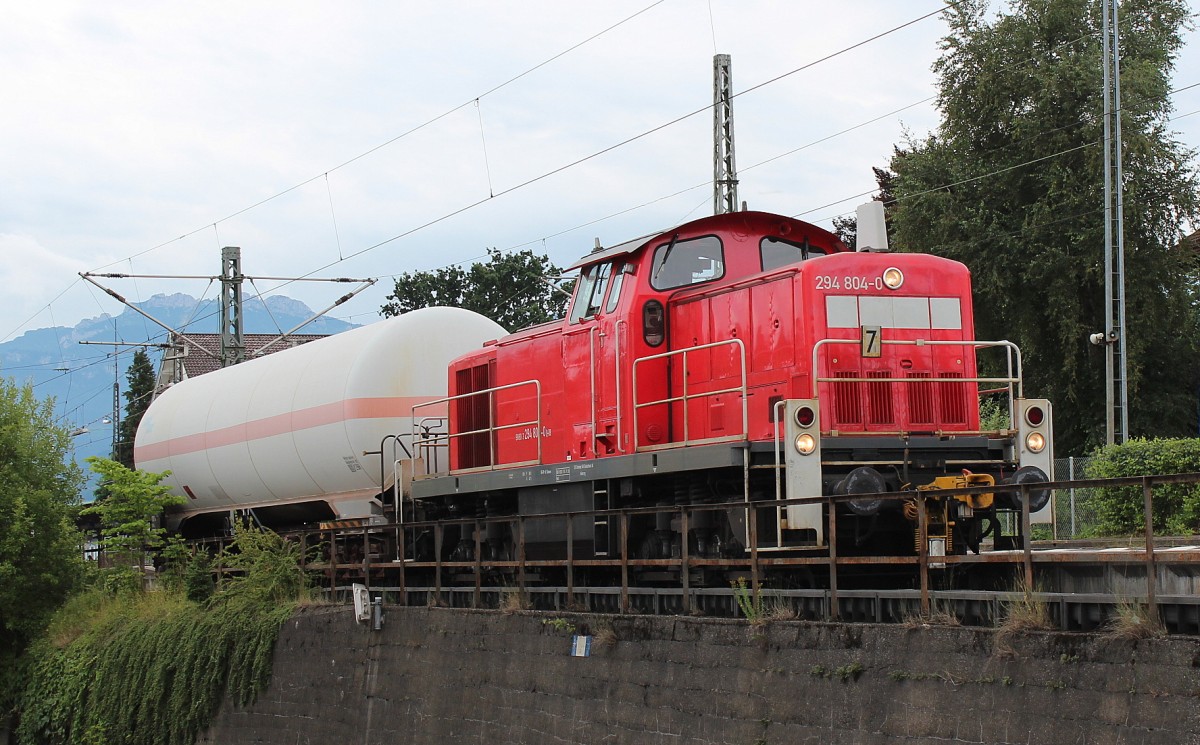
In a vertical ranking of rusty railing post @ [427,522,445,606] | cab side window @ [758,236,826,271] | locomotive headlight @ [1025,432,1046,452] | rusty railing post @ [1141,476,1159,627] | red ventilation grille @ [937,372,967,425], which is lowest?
rusty railing post @ [427,522,445,606]

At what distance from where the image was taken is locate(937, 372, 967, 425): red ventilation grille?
1277cm

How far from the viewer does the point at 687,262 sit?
13.9 m

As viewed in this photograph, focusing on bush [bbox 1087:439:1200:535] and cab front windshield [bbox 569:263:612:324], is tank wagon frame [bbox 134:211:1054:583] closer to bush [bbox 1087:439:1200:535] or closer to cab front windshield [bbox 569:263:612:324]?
cab front windshield [bbox 569:263:612:324]

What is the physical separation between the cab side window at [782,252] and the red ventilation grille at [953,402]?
209 centimetres

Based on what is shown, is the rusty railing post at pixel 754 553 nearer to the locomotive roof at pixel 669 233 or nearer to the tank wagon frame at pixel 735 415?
the tank wagon frame at pixel 735 415

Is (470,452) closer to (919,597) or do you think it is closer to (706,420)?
(706,420)

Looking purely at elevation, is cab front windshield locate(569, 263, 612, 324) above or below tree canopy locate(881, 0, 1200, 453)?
below

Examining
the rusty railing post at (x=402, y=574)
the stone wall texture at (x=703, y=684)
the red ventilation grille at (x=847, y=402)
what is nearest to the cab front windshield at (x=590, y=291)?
the red ventilation grille at (x=847, y=402)

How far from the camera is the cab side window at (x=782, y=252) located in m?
13.9

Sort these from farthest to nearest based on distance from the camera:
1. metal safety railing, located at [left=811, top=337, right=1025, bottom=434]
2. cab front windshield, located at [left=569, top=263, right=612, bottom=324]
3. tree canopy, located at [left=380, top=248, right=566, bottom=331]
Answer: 1. tree canopy, located at [left=380, top=248, right=566, bottom=331]
2. cab front windshield, located at [left=569, top=263, right=612, bottom=324]
3. metal safety railing, located at [left=811, top=337, right=1025, bottom=434]

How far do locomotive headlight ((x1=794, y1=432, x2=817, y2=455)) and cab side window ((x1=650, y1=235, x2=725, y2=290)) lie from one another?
3079 millimetres

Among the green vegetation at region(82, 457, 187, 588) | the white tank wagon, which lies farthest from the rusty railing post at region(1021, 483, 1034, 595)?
the green vegetation at region(82, 457, 187, 588)

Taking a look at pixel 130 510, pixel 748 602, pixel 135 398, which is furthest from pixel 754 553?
pixel 135 398

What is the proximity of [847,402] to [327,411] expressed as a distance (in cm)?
929
